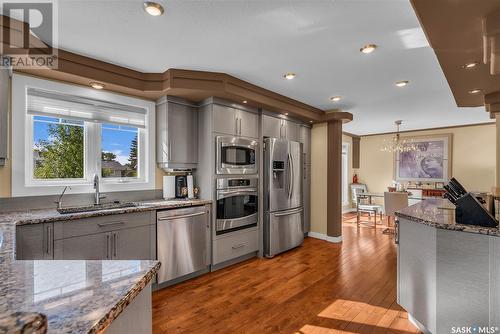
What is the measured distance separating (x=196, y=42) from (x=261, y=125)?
179cm

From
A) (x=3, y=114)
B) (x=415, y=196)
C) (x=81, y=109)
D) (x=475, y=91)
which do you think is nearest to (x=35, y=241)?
(x=3, y=114)

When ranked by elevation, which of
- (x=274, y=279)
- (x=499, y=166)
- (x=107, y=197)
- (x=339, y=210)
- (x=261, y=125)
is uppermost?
(x=261, y=125)

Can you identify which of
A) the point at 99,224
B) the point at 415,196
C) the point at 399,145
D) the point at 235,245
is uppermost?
the point at 399,145

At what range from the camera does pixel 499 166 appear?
3.67 meters

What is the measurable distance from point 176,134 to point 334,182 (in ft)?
9.58

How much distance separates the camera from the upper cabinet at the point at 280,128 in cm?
389

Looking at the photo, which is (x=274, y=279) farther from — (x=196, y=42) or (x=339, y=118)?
(x=339, y=118)

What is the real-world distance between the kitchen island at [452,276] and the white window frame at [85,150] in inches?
117

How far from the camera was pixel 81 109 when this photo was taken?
2.77 metres

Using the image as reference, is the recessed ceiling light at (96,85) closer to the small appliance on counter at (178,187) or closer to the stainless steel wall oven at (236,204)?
the small appliance on counter at (178,187)

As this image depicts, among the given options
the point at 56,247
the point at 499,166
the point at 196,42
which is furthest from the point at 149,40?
the point at 499,166

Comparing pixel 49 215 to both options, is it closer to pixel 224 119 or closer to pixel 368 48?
pixel 224 119

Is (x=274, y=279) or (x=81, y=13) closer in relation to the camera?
(x=81, y=13)

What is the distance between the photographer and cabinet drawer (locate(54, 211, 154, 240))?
2.14 meters
